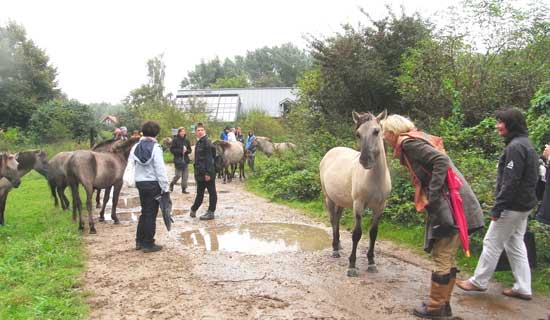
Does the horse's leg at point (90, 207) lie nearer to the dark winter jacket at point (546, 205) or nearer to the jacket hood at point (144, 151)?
the jacket hood at point (144, 151)

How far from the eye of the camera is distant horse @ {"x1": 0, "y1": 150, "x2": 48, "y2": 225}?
27.2 feet

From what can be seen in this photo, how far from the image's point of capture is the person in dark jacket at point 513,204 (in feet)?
13.6

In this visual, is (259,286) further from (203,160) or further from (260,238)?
(203,160)

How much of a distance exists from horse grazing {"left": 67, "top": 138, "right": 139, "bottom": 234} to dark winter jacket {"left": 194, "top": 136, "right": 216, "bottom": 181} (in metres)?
1.32

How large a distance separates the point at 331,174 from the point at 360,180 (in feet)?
3.50

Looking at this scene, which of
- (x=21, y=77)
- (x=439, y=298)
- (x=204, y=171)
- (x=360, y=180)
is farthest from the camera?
(x=21, y=77)

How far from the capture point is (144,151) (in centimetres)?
650

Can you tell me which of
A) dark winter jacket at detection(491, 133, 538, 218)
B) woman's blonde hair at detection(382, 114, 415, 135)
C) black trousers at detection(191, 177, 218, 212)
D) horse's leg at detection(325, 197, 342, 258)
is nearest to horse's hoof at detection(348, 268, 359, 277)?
horse's leg at detection(325, 197, 342, 258)

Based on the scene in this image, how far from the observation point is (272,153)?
18188 millimetres

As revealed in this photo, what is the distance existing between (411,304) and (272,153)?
1393cm

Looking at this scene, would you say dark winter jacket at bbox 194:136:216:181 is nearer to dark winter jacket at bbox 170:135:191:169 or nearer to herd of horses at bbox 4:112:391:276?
herd of horses at bbox 4:112:391:276

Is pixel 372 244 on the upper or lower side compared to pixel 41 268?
upper

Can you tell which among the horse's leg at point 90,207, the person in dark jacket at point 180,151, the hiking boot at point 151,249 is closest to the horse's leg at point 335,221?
the hiking boot at point 151,249

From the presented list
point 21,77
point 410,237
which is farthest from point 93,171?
point 21,77
